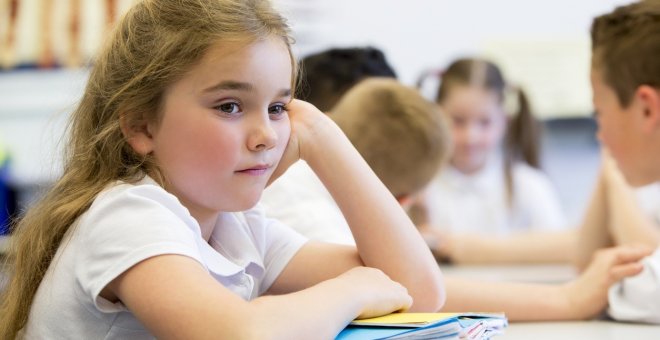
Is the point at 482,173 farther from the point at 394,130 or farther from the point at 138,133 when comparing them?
the point at 138,133

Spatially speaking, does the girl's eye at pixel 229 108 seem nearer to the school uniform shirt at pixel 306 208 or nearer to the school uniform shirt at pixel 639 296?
A: the school uniform shirt at pixel 306 208

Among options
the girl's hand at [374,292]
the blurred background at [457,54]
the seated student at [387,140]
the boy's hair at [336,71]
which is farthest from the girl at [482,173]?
the girl's hand at [374,292]

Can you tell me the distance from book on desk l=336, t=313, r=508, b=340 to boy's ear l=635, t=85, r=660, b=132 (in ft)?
2.21

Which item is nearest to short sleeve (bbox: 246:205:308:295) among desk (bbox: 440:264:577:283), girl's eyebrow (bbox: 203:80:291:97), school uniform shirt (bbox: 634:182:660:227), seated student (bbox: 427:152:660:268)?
girl's eyebrow (bbox: 203:80:291:97)

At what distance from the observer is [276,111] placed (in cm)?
102

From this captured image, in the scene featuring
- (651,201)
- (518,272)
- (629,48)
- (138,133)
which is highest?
(629,48)

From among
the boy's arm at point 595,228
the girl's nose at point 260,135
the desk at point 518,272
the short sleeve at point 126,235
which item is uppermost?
the girl's nose at point 260,135

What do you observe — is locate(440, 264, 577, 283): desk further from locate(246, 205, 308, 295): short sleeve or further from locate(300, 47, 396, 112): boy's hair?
locate(246, 205, 308, 295): short sleeve

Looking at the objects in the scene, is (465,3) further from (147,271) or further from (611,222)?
(147,271)

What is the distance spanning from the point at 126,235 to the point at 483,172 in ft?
7.84

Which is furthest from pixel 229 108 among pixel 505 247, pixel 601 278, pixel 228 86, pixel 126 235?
pixel 505 247

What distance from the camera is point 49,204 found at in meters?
1.01

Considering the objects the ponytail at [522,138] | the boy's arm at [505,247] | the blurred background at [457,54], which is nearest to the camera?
the boy's arm at [505,247]

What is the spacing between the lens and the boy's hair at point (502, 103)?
2998 mm
